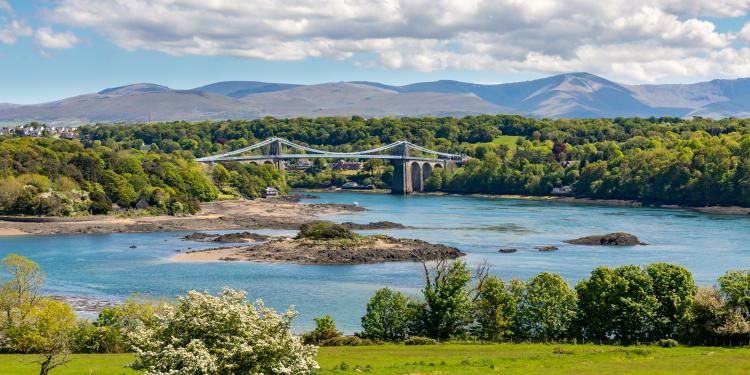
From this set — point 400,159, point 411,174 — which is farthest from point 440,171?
point 400,159

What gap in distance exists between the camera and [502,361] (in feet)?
94.4

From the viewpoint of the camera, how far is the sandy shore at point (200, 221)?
85.1 metres

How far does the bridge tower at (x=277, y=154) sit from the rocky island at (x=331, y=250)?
85504 millimetres

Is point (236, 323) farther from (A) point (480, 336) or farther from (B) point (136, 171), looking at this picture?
(B) point (136, 171)

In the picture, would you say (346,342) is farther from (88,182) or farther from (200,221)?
(88,182)

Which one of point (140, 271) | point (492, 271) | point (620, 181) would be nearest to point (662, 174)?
point (620, 181)

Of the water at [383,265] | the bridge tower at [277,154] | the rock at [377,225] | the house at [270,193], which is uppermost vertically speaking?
the bridge tower at [277,154]

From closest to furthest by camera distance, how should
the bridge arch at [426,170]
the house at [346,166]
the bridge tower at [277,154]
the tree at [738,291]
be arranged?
the tree at [738,291] → the bridge arch at [426,170] → the bridge tower at [277,154] → the house at [346,166]

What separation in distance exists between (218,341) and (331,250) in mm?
48734

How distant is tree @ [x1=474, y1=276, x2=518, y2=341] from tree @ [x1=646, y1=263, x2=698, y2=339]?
4948 mm

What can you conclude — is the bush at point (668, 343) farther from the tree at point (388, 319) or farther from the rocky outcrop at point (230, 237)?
the rocky outcrop at point (230, 237)

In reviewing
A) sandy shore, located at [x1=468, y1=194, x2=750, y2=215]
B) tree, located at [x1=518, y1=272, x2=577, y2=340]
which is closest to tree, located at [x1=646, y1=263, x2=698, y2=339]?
tree, located at [x1=518, y1=272, x2=577, y2=340]

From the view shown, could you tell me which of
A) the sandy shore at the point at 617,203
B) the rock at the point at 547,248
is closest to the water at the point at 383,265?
the rock at the point at 547,248

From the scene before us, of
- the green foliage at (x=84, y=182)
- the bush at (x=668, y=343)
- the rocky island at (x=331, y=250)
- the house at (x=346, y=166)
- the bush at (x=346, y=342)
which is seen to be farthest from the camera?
the house at (x=346, y=166)
